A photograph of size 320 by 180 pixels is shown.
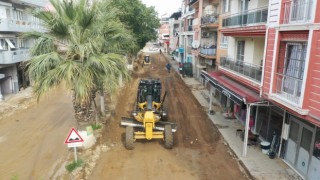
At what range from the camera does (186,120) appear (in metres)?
18.6

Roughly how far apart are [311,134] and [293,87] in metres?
1.98

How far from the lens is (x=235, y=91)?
14.5m

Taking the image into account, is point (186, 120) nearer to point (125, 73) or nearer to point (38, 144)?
point (125, 73)

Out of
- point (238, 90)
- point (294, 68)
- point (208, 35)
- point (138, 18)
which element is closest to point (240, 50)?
point (238, 90)

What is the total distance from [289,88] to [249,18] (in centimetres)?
635

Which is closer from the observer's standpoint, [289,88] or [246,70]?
[289,88]

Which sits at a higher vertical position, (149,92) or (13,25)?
(13,25)

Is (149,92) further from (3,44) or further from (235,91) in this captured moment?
(3,44)

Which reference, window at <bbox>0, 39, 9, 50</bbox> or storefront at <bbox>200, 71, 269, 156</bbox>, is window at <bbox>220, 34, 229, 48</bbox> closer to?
storefront at <bbox>200, 71, 269, 156</bbox>

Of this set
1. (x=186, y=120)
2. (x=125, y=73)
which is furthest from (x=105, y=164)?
(x=186, y=120)

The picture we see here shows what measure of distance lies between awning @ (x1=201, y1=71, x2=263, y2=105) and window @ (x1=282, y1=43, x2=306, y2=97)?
2033 millimetres

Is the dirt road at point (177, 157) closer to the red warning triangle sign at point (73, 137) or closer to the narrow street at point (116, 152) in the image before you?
the narrow street at point (116, 152)

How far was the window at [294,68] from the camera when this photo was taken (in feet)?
32.7

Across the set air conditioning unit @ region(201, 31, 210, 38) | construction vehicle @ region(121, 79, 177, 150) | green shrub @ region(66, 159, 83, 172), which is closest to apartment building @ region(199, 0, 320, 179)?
construction vehicle @ region(121, 79, 177, 150)
